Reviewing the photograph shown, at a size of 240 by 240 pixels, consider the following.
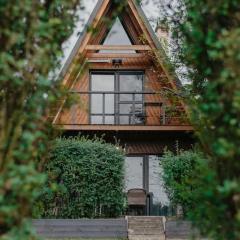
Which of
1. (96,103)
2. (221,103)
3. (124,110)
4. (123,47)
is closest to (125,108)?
(124,110)

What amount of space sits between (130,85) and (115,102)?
3.07 feet

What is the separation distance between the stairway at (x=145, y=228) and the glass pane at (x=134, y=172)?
4.61 metres

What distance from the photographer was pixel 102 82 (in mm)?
21109

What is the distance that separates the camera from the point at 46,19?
402cm

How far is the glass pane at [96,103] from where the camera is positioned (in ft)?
67.8

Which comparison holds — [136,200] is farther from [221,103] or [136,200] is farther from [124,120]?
[221,103]

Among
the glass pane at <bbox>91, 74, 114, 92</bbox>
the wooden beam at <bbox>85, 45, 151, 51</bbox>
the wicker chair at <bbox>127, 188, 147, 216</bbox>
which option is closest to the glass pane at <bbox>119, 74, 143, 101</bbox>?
the glass pane at <bbox>91, 74, 114, 92</bbox>

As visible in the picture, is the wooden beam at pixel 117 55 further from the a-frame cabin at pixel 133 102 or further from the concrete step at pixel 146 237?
the concrete step at pixel 146 237

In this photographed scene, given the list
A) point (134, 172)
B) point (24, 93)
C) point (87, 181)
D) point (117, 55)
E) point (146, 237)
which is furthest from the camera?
point (117, 55)

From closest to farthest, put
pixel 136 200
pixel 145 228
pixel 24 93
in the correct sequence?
pixel 24 93 < pixel 145 228 < pixel 136 200

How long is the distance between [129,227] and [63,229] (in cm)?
175

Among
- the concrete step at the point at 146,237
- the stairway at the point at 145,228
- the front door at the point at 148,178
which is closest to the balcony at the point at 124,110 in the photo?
the front door at the point at 148,178

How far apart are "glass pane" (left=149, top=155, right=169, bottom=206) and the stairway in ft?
14.1

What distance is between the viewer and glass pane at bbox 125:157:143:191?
66.0 ft
